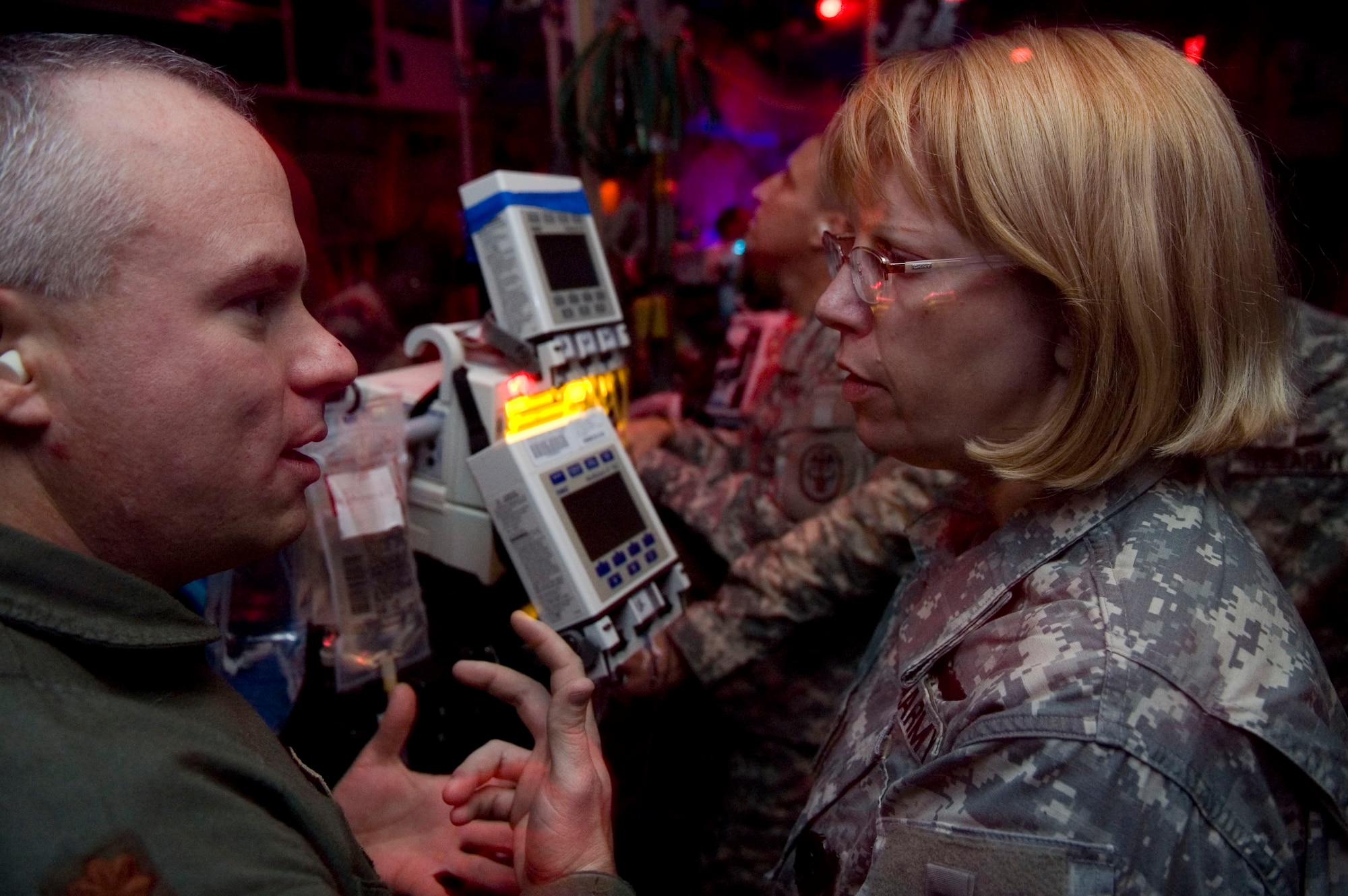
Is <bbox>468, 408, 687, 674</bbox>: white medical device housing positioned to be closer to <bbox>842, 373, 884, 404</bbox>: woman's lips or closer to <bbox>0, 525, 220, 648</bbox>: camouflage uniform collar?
<bbox>842, 373, 884, 404</bbox>: woman's lips

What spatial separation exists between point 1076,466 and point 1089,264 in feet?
0.81

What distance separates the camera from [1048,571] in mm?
971

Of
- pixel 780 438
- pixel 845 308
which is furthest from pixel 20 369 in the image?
pixel 780 438

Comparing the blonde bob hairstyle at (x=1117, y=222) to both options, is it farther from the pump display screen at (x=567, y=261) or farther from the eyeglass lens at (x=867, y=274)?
the pump display screen at (x=567, y=261)

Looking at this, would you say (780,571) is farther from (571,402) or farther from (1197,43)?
(1197,43)

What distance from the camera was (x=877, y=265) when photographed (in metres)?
1.09

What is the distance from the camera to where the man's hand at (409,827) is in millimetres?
1168

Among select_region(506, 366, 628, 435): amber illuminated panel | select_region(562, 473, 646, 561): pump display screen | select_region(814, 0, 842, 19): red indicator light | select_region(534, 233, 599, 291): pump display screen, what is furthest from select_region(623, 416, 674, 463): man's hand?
select_region(814, 0, 842, 19): red indicator light

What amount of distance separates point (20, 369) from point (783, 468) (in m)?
2.07

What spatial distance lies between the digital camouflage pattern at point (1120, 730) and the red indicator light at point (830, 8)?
4.74 meters

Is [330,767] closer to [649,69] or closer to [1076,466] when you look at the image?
[1076,466]

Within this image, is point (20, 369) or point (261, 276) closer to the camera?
point (20, 369)

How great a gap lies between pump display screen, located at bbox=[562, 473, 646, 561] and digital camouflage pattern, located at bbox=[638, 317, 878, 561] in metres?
0.89

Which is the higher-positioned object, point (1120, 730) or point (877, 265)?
point (877, 265)
